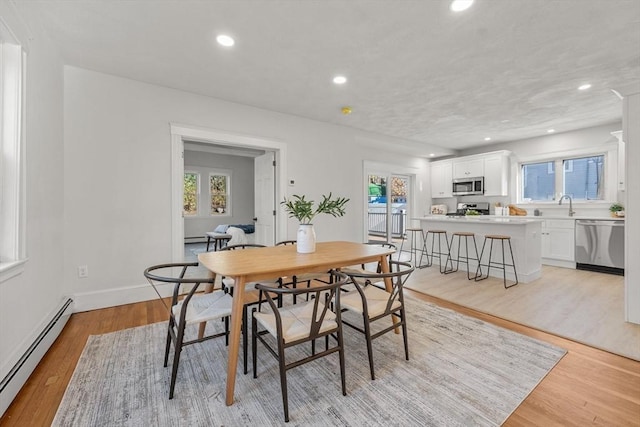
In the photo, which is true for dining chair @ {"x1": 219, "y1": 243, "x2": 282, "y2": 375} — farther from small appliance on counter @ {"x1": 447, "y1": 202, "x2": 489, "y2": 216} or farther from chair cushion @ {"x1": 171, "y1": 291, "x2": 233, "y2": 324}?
small appliance on counter @ {"x1": 447, "y1": 202, "x2": 489, "y2": 216}

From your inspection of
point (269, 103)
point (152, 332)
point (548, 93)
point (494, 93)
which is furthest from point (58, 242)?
point (548, 93)

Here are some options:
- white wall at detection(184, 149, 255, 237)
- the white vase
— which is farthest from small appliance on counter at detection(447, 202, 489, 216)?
white wall at detection(184, 149, 255, 237)

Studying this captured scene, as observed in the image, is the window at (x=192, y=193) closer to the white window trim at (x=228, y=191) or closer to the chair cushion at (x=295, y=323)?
the white window trim at (x=228, y=191)

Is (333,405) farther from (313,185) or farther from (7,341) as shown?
(313,185)

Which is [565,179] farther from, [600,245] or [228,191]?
[228,191]

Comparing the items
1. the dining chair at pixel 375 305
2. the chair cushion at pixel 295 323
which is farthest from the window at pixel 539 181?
the chair cushion at pixel 295 323

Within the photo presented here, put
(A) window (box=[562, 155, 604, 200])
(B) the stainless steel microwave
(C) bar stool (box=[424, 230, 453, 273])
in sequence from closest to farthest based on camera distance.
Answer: (C) bar stool (box=[424, 230, 453, 273]) < (A) window (box=[562, 155, 604, 200]) < (B) the stainless steel microwave

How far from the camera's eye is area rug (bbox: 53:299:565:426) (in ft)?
4.95

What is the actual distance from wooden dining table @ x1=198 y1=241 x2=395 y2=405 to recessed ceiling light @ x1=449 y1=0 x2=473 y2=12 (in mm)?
1915

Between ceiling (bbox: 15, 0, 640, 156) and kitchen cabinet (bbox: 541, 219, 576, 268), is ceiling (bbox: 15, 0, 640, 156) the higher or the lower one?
the higher one

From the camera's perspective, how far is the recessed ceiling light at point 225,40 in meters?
2.44

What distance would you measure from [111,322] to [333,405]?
2.40 m

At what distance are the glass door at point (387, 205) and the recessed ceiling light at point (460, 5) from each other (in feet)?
13.6

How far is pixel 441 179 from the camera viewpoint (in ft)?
23.7
